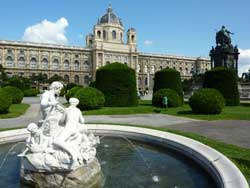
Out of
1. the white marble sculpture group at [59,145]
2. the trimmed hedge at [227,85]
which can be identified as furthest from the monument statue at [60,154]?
the trimmed hedge at [227,85]

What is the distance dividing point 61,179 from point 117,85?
1485cm

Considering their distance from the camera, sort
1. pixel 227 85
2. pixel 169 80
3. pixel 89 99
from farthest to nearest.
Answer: pixel 169 80 → pixel 227 85 → pixel 89 99

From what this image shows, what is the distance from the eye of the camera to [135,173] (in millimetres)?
5270

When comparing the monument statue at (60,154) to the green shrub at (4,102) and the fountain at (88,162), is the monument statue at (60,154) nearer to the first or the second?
the fountain at (88,162)

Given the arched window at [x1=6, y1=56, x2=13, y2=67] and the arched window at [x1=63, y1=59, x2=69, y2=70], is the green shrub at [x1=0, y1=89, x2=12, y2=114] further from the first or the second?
the arched window at [x1=63, y1=59, x2=69, y2=70]

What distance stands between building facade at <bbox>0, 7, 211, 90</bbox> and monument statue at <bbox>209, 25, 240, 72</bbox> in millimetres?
44277

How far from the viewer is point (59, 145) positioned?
4355mm

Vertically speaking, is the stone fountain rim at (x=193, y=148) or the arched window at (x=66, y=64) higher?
the arched window at (x=66, y=64)

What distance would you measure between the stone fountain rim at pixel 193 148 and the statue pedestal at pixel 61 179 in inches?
76.4

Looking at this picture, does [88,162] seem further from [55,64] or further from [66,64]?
[66,64]

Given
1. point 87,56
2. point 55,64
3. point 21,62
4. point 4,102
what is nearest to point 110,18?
point 87,56

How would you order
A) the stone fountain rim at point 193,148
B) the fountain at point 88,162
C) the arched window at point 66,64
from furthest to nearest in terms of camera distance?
the arched window at point 66,64, the fountain at point 88,162, the stone fountain rim at point 193,148

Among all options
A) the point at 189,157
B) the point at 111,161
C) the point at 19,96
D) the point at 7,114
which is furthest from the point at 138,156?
the point at 19,96

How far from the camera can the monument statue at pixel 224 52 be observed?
28.6m
